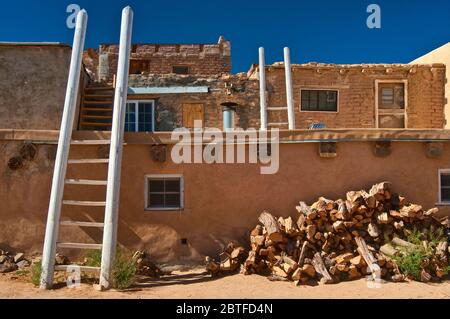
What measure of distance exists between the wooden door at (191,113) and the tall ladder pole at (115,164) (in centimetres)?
742

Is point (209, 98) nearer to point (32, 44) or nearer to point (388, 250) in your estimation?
point (32, 44)

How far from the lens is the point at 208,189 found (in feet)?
28.1

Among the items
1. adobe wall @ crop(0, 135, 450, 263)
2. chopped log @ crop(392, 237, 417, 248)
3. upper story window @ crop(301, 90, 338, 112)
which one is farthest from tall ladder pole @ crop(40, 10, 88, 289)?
upper story window @ crop(301, 90, 338, 112)

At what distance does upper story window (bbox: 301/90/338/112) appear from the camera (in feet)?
52.5

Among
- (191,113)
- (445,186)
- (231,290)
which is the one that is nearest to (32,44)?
(191,113)

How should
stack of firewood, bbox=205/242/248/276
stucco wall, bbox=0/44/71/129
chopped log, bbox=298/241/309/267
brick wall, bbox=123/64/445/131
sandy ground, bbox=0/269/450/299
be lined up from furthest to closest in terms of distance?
brick wall, bbox=123/64/445/131, stucco wall, bbox=0/44/71/129, stack of firewood, bbox=205/242/248/276, chopped log, bbox=298/241/309/267, sandy ground, bbox=0/269/450/299

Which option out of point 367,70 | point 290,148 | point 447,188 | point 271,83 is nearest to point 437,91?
point 367,70

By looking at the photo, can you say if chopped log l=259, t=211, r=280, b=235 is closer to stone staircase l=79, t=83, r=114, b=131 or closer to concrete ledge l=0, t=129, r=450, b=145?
concrete ledge l=0, t=129, r=450, b=145

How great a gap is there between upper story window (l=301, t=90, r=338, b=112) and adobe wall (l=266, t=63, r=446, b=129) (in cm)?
17

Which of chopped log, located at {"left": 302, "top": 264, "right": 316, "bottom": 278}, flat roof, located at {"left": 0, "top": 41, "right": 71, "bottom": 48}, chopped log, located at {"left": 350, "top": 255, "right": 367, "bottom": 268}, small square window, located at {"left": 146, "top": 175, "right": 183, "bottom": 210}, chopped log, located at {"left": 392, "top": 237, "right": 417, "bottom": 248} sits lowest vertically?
chopped log, located at {"left": 302, "top": 264, "right": 316, "bottom": 278}

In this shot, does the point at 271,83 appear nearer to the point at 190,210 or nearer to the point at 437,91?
the point at 437,91

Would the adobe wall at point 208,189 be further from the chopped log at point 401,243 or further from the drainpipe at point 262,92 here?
the drainpipe at point 262,92

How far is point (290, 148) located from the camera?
8.60m

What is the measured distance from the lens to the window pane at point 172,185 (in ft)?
28.4
